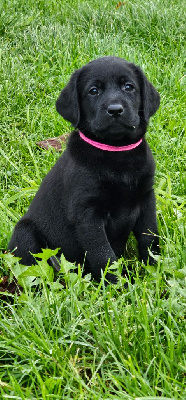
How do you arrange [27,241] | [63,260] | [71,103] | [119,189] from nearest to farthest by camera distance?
[63,260]
[119,189]
[71,103]
[27,241]

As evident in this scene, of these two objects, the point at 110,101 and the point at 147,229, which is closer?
the point at 110,101

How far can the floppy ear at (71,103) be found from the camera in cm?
320

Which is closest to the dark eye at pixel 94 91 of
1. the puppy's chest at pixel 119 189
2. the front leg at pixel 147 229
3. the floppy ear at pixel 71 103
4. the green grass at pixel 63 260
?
the floppy ear at pixel 71 103

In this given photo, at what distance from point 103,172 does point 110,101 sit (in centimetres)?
36

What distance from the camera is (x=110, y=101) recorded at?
2988 millimetres

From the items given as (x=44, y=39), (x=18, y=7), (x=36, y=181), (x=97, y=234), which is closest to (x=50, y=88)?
(x=44, y=39)

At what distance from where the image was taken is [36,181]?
14.1 feet

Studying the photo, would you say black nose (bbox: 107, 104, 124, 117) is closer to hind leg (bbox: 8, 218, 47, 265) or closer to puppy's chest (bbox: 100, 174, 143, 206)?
puppy's chest (bbox: 100, 174, 143, 206)

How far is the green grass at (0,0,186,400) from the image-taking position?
2291 millimetres

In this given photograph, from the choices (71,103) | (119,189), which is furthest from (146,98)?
(119,189)

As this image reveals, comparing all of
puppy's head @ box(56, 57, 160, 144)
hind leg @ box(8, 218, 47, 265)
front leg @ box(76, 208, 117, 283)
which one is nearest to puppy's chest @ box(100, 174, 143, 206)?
front leg @ box(76, 208, 117, 283)

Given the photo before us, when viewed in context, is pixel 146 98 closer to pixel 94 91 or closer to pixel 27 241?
pixel 94 91

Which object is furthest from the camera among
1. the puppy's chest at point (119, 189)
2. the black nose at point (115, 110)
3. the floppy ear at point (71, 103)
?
the floppy ear at point (71, 103)

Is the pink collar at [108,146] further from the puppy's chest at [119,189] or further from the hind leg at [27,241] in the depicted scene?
the hind leg at [27,241]
